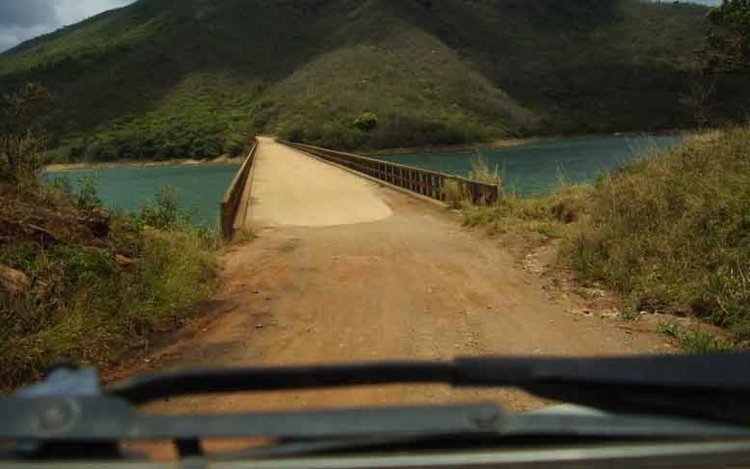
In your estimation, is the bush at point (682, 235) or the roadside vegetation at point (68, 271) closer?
the roadside vegetation at point (68, 271)

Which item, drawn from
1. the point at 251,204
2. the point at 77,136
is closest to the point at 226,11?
the point at 77,136

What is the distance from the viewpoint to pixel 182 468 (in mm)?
1316

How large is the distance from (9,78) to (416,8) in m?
64.1

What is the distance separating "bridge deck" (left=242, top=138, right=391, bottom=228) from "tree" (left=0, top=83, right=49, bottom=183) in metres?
5.55

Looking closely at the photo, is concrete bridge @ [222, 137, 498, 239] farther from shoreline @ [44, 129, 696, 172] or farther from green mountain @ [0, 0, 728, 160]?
green mountain @ [0, 0, 728, 160]

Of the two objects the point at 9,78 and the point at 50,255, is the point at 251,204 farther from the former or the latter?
the point at 9,78

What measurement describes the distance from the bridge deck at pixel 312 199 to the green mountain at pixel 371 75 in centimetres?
4577

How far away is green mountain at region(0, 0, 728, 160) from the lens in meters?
77.4

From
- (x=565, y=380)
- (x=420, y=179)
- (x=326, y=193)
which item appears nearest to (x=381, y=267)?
Result: (x=565, y=380)

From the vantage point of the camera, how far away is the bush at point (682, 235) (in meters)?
5.97

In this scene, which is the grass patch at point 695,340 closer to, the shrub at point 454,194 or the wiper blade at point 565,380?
the wiper blade at point 565,380

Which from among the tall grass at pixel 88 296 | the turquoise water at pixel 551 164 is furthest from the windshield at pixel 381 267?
the turquoise water at pixel 551 164

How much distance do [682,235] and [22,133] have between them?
7556 millimetres

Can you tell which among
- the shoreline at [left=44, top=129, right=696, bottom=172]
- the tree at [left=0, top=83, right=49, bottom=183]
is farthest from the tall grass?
the shoreline at [left=44, top=129, right=696, bottom=172]
